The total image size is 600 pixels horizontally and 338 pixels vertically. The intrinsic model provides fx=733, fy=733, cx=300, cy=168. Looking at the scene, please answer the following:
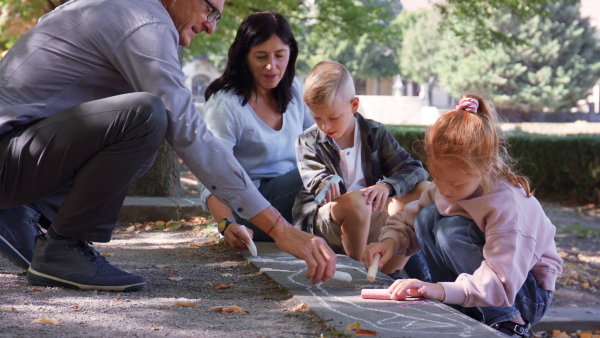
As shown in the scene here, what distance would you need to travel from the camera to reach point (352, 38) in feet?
37.7

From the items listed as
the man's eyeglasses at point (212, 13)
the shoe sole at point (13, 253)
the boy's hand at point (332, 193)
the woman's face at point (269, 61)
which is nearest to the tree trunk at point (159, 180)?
the woman's face at point (269, 61)

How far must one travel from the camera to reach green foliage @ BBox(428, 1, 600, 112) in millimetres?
31906

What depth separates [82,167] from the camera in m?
2.70

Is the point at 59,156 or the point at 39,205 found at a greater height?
the point at 59,156

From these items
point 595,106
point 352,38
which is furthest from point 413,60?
point 352,38

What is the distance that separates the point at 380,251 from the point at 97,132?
46.2 inches

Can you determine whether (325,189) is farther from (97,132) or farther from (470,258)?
(97,132)

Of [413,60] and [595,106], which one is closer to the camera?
[595,106]

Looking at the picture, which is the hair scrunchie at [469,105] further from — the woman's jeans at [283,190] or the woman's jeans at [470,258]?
the woman's jeans at [283,190]

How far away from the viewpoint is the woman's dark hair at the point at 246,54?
3916 millimetres

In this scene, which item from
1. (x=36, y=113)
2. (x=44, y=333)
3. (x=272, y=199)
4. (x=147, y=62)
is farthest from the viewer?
(x=272, y=199)

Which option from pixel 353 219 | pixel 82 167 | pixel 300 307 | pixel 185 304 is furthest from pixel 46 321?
pixel 353 219

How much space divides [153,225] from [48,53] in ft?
9.39

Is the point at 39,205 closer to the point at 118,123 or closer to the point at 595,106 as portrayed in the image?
the point at 118,123
